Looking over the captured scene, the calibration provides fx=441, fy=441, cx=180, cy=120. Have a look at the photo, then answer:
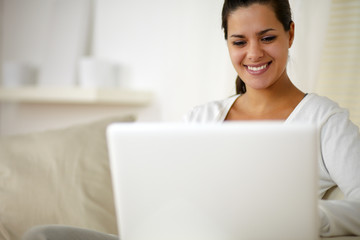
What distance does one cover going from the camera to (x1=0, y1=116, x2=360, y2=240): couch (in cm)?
150

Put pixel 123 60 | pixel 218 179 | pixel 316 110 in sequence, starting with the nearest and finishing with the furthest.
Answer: pixel 218 179 → pixel 316 110 → pixel 123 60

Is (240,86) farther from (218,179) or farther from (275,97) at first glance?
(218,179)

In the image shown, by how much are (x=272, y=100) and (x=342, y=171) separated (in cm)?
34

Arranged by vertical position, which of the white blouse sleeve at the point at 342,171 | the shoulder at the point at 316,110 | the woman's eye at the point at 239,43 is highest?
the woman's eye at the point at 239,43

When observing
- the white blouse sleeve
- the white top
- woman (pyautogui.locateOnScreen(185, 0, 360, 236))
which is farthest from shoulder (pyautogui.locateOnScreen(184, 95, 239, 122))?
the white blouse sleeve

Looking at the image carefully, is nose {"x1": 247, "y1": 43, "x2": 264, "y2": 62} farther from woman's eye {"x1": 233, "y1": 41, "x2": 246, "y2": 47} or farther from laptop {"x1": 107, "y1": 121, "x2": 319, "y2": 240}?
laptop {"x1": 107, "y1": 121, "x2": 319, "y2": 240}

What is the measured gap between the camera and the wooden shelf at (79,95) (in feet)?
7.22

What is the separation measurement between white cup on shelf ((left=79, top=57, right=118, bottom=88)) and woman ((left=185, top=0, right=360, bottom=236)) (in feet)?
2.84


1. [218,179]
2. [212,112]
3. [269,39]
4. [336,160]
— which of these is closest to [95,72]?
[212,112]

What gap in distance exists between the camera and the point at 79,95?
222 centimetres

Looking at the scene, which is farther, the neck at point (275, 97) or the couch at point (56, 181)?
the couch at point (56, 181)

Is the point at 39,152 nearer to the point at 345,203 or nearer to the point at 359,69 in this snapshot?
the point at 345,203

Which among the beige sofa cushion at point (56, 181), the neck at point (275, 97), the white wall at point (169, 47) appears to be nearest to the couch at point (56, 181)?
the beige sofa cushion at point (56, 181)

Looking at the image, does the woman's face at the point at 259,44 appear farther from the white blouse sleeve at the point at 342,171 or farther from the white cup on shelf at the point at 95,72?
the white cup on shelf at the point at 95,72
